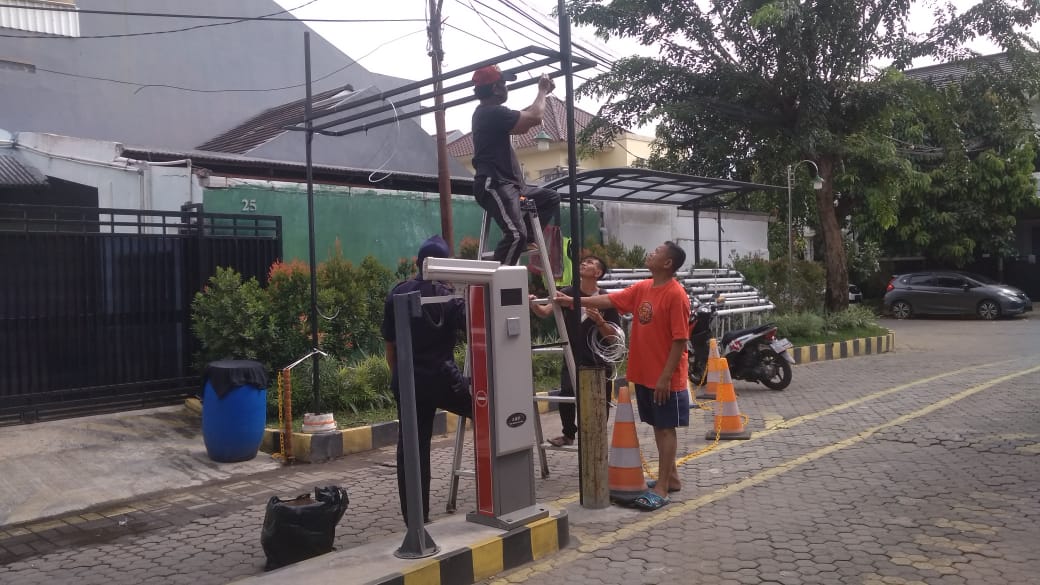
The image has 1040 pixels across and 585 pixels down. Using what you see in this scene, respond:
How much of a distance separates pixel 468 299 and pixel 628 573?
1.75 m

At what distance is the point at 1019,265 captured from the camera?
28109 millimetres

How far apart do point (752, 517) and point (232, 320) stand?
5578 mm

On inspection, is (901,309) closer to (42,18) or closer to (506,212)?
(506,212)

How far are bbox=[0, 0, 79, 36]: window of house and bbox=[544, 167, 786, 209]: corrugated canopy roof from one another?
36.0 ft

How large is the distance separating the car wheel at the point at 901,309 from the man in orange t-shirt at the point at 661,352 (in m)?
21.6

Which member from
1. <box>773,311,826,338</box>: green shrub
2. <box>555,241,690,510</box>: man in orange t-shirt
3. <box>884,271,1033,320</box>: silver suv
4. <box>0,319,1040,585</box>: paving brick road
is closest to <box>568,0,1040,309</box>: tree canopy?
<box>773,311,826,338</box>: green shrub

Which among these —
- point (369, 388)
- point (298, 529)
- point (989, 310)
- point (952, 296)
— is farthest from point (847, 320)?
point (298, 529)

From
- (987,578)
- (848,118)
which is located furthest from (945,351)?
(987,578)

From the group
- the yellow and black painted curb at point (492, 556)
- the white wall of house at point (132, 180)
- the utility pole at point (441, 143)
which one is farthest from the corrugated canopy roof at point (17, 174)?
the yellow and black painted curb at point (492, 556)

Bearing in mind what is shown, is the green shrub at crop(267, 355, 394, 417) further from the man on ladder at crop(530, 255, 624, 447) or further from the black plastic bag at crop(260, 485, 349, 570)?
the black plastic bag at crop(260, 485, 349, 570)

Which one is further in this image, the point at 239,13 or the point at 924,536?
the point at 239,13

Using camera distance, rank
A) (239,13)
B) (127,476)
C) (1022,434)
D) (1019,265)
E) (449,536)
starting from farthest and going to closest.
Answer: (1019,265), (239,13), (1022,434), (127,476), (449,536)

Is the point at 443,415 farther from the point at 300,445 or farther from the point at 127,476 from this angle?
the point at 127,476

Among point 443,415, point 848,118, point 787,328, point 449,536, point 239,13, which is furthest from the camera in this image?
point 239,13
